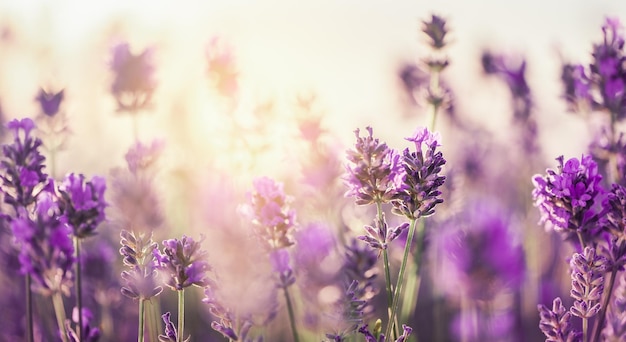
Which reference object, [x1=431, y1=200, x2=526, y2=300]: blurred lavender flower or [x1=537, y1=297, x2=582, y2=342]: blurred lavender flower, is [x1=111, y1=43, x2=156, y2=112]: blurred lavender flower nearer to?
[x1=431, y1=200, x2=526, y2=300]: blurred lavender flower

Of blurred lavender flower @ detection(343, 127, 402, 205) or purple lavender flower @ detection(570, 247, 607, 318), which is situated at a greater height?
blurred lavender flower @ detection(343, 127, 402, 205)

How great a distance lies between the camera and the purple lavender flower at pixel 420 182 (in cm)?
177

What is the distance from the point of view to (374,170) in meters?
1.82

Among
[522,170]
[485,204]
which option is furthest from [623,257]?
[522,170]

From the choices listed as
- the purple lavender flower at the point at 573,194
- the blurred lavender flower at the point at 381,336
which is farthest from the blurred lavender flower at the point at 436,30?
the blurred lavender flower at the point at 381,336

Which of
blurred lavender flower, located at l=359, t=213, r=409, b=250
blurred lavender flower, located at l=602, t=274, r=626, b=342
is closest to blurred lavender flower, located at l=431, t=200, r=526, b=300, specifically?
blurred lavender flower, located at l=602, t=274, r=626, b=342

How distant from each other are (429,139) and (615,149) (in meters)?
0.97

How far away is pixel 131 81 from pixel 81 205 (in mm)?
1808

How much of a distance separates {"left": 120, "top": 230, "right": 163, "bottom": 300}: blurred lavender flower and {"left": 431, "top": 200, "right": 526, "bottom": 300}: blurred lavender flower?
155cm

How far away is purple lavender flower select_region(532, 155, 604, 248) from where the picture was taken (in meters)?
1.86

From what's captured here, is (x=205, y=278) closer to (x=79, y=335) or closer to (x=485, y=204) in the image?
(x=79, y=335)

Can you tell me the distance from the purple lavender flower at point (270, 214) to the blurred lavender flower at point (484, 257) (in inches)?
47.8

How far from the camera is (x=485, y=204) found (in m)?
3.79

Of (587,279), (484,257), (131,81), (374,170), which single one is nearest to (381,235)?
(374,170)
